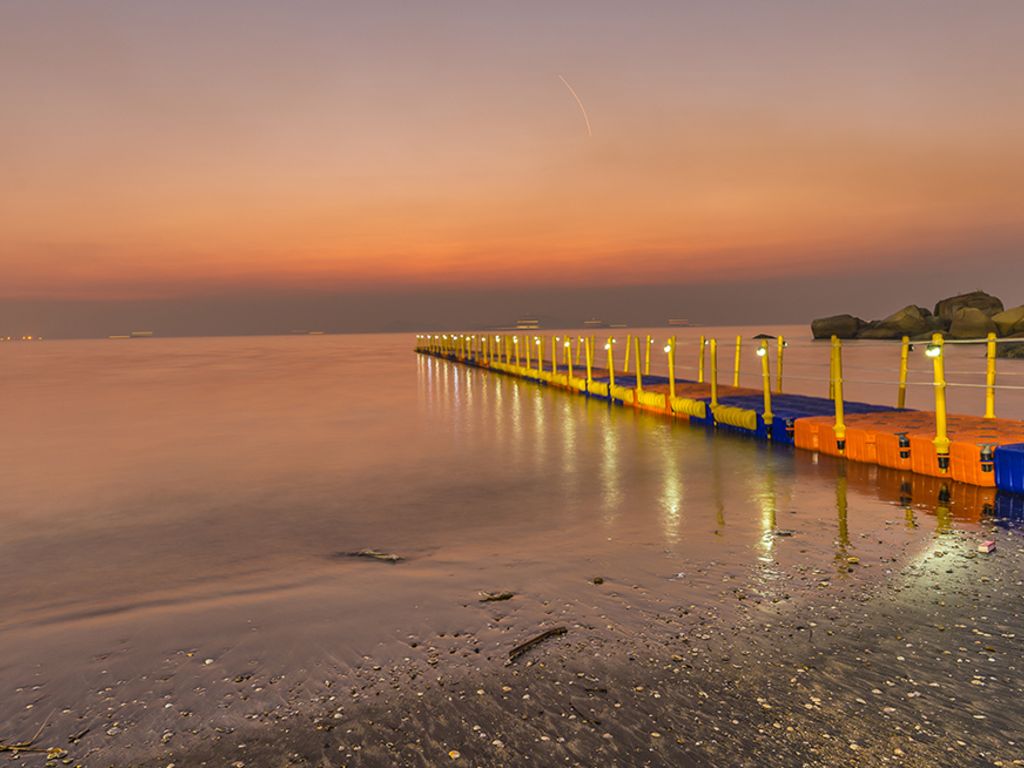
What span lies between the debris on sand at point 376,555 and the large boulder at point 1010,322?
257 ft

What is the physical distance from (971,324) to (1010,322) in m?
5.63

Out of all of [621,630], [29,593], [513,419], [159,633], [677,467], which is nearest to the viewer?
[621,630]

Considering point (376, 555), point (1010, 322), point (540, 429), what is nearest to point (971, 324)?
point (1010, 322)

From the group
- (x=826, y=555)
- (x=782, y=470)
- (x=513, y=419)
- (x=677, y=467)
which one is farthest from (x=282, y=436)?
(x=826, y=555)

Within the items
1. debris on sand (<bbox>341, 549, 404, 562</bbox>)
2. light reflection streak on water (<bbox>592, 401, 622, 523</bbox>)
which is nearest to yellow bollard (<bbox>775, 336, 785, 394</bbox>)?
light reflection streak on water (<bbox>592, 401, 622, 523</bbox>)

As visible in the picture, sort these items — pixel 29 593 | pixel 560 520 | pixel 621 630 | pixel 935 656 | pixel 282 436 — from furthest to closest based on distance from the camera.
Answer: pixel 282 436 → pixel 560 520 → pixel 29 593 → pixel 621 630 → pixel 935 656

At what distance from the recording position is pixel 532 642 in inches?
207

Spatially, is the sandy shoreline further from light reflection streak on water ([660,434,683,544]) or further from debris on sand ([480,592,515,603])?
light reflection streak on water ([660,434,683,544])

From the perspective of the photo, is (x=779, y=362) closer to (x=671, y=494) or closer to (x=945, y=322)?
(x=671, y=494)

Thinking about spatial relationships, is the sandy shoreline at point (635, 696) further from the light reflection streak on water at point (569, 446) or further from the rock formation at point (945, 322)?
the rock formation at point (945, 322)

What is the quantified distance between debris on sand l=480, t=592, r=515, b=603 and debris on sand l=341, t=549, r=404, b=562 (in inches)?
68.6

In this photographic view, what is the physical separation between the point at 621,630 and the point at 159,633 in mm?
3909

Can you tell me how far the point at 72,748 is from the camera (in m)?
4.04

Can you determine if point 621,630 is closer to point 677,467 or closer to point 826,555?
point 826,555
